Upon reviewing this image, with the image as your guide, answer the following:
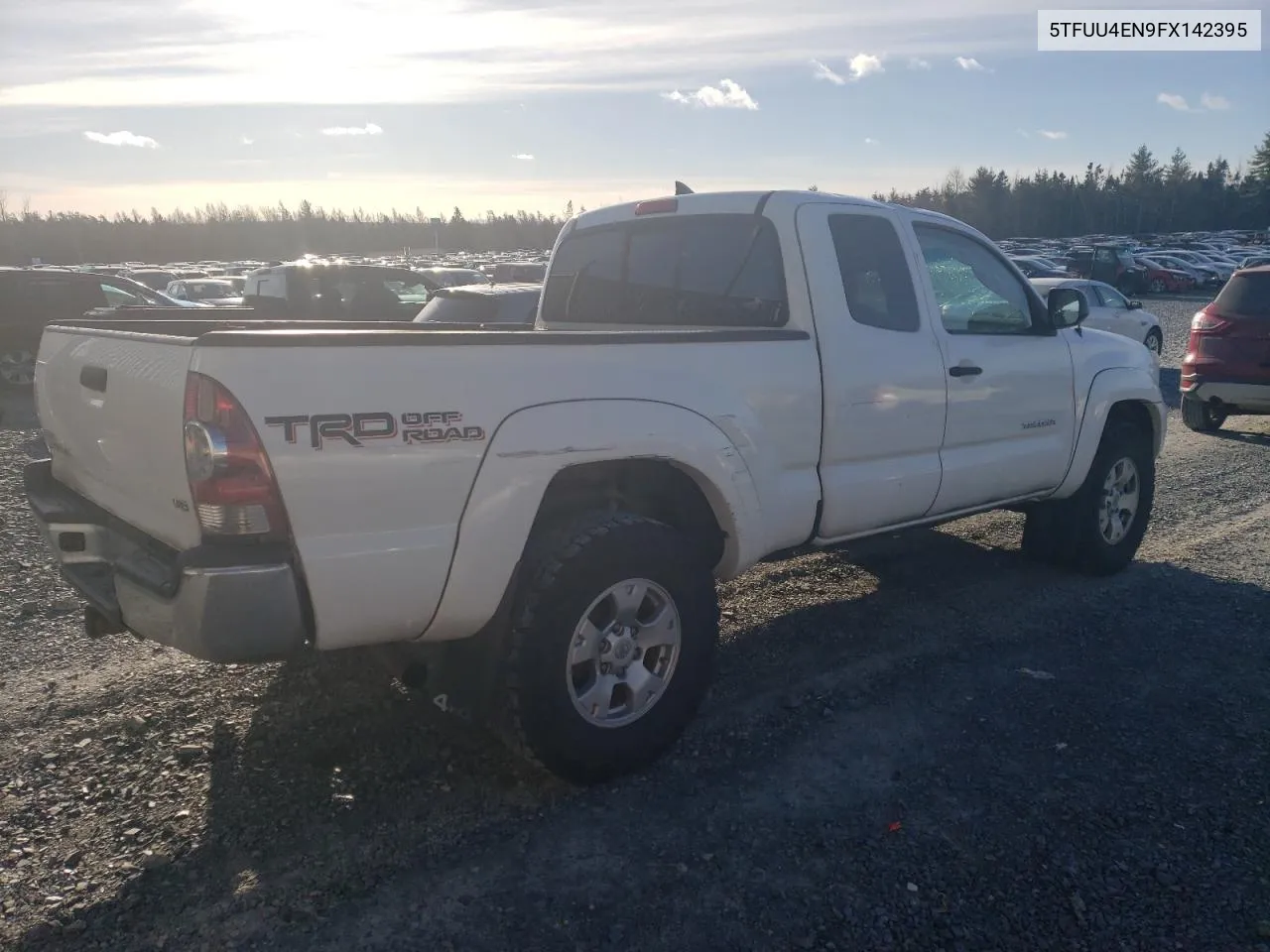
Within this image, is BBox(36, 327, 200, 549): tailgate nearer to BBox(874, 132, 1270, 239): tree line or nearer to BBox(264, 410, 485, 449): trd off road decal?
BBox(264, 410, 485, 449): trd off road decal

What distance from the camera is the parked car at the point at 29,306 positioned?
46.0 ft

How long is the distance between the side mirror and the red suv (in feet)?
19.7

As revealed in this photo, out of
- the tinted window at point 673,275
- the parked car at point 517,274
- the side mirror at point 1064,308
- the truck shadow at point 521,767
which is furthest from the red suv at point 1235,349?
the parked car at point 517,274

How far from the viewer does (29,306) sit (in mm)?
14109

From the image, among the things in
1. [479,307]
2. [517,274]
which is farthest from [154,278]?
[479,307]

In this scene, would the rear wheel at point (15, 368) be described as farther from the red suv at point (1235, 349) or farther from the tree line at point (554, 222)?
the tree line at point (554, 222)

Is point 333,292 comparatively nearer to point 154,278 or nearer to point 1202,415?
point 1202,415

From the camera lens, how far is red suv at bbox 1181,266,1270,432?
33.6 ft

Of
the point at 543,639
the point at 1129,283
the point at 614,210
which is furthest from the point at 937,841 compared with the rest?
the point at 1129,283

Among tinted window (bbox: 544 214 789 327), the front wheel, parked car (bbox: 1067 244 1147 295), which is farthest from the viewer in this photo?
parked car (bbox: 1067 244 1147 295)

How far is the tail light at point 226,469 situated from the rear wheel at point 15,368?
1354 centimetres

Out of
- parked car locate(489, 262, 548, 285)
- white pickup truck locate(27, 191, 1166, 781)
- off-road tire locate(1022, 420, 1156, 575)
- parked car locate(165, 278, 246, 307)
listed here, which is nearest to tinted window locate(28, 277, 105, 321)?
parked car locate(165, 278, 246, 307)

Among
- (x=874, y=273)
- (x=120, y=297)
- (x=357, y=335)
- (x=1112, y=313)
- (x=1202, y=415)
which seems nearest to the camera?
(x=357, y=335)

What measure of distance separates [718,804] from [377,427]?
5.61ft
